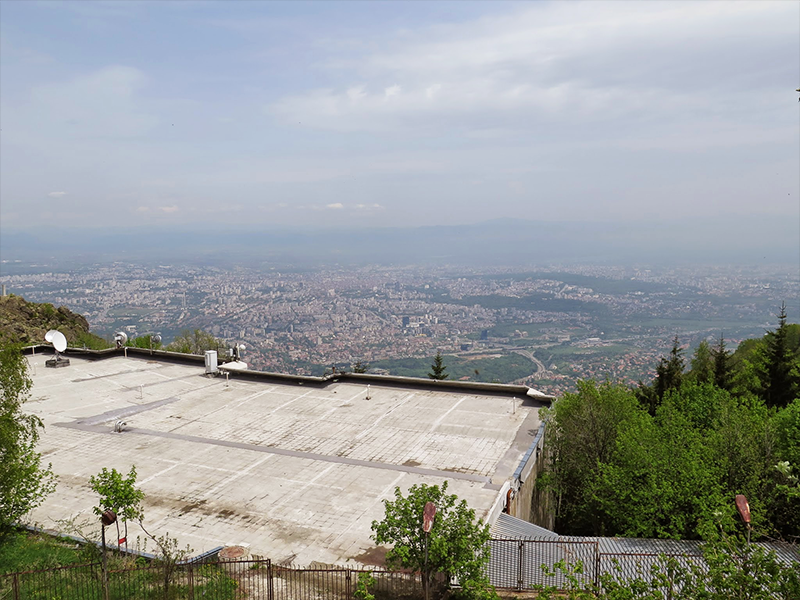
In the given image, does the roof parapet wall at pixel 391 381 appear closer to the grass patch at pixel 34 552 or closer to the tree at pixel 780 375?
the grass patch at pixel 34 552

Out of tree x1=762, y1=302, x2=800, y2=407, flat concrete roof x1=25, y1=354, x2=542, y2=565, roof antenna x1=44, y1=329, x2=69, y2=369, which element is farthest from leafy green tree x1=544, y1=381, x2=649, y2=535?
roof antenna x1=44, y1=329, x2=69, y2=369

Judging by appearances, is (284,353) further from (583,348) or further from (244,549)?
(244,549)

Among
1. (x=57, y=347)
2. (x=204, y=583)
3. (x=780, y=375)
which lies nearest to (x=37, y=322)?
(x=57, y=347)

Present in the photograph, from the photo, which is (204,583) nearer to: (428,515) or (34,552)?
(34,552)

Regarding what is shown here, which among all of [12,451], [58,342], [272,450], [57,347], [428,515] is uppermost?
[12,451]

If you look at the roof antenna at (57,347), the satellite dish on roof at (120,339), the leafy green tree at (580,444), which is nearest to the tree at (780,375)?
the leafy green tree at (580,444)

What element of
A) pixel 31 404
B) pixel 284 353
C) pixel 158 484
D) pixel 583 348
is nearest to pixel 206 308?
pixel 284 353
